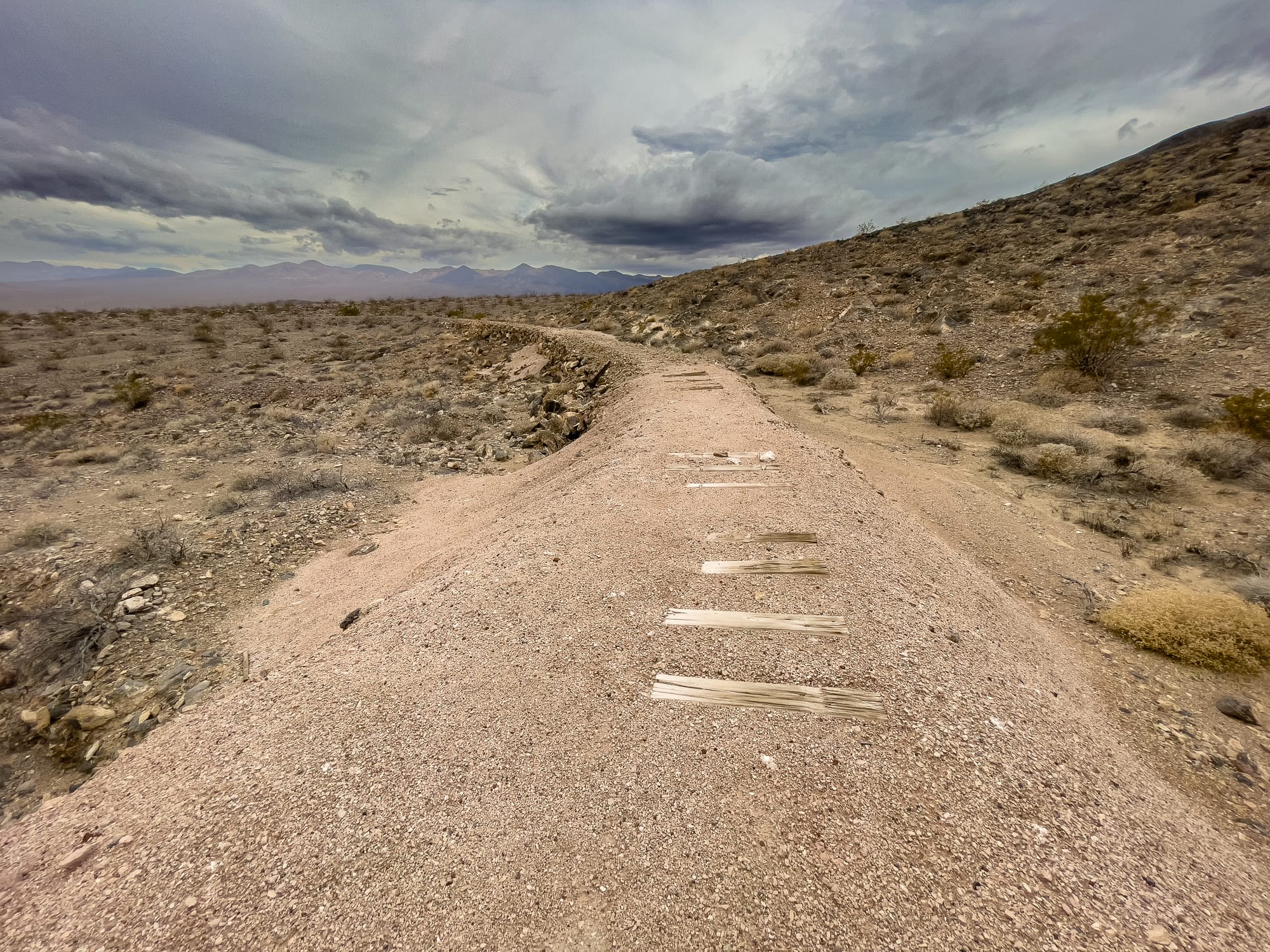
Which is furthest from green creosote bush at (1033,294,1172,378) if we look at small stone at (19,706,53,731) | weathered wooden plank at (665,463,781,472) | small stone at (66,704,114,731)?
small stone at (19,706,53,731)

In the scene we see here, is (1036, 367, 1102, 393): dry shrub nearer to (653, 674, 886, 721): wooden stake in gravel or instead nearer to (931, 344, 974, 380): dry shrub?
(931, 344, 974, 380): dry shrub

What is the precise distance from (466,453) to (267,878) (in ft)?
32.7

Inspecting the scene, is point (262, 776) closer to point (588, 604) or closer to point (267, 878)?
point (267, 878)

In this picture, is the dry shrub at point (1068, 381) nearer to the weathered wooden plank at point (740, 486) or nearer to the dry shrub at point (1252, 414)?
the dry shrub at point (1252, 414)

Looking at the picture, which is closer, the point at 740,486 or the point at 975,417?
the point at 740,486

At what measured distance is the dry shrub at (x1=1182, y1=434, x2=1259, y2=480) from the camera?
782 cm

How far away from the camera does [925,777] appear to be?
283cm

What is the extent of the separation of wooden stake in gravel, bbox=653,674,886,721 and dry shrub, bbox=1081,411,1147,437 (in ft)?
36.3

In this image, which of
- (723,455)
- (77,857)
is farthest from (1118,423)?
(77,857)

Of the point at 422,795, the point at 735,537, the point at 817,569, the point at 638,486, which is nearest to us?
the point at 422,795

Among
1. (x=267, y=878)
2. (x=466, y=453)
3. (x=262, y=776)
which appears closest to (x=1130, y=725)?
(x=267, y=878)

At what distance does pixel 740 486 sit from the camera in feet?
20.4

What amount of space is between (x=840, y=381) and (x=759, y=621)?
12956 mm

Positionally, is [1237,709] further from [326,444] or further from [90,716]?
[326,444]
